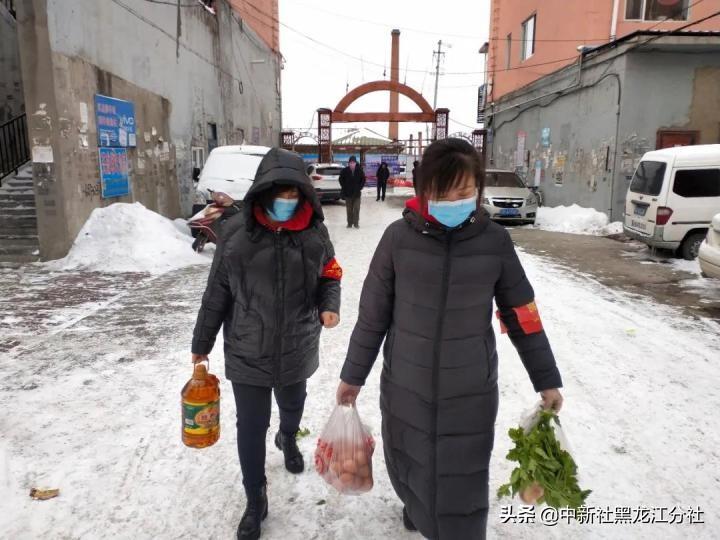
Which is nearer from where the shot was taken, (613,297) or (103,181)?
(613,297)

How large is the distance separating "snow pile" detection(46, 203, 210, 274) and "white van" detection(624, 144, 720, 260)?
814 cm

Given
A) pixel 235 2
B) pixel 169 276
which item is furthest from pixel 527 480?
pixel 235 2

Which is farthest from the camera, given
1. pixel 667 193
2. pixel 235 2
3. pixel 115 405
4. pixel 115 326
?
pixel 235 2

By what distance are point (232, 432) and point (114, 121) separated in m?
8.69

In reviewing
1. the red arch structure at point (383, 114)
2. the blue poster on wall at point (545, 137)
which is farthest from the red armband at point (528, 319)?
the red arch structure at point (383, 114)

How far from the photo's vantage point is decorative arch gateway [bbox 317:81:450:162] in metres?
Result: 27.7

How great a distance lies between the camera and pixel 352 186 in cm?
1349

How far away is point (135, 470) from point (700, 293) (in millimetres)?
7427

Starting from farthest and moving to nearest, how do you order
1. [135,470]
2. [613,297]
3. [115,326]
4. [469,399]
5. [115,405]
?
[613,297], [115,326], [115,405], [135,470], [469,399]

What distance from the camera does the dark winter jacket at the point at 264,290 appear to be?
8.24 feet

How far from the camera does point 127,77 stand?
11086 millimetres

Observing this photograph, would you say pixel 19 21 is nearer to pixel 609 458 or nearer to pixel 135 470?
pixel 135 470

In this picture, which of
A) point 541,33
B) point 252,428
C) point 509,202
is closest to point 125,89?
point 509,202

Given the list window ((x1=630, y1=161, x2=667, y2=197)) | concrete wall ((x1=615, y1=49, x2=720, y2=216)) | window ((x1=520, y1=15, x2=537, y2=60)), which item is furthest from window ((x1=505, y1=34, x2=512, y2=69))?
window ((x1=630, y1=161, x2=667, y2=197))
